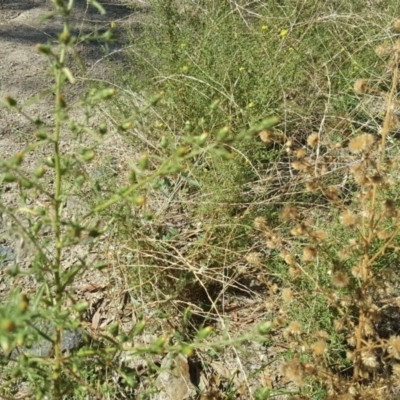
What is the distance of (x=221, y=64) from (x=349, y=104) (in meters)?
0.85

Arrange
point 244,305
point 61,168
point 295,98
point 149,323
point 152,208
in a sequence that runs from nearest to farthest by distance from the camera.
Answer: point 61,168 → point 149,323 → point 244,305 → point 152,208 → point 295,98

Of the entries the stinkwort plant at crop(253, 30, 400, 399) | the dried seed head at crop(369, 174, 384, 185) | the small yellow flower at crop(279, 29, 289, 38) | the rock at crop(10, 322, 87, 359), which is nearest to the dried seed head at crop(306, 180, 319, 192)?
the stinkwort plant at crop(253, 30, 400, 399)

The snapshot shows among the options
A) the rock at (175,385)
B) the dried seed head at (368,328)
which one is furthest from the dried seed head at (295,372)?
the rock at (175,385)

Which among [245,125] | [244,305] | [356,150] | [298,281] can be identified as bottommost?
[244,305]

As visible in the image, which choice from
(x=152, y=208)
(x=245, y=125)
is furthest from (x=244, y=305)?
(x=245, y=125)

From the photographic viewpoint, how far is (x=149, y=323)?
2219 millimetres

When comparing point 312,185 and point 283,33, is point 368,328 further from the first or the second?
point 283,33

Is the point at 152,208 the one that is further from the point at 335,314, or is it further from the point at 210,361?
the point at 335,314

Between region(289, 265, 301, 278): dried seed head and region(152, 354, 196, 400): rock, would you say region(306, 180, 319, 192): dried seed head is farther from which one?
region(152, 354, 196, 400): rock

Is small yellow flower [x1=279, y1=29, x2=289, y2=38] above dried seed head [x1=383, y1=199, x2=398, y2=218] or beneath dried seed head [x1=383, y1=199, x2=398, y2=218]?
beneath

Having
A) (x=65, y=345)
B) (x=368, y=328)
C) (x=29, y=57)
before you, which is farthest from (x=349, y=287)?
A: (x=29, y=57)

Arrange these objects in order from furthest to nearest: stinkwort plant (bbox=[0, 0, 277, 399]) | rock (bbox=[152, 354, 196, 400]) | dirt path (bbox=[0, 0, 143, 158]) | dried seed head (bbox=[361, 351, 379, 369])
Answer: dirt path (bbox=[0, 0, 143, 158])
rock (bbox=[152, 354, 196, 400])
dried seed head (bbox=[361, 351, 379, 369])
stinkwort plant (bbox=[0, 0, 277, 399])

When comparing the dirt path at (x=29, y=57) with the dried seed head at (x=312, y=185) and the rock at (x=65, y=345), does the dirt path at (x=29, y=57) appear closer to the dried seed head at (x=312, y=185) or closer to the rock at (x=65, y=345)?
the rock at (x=65, y=345)

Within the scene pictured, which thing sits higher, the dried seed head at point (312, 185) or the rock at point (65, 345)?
the dried seed head at point (312, 185)
